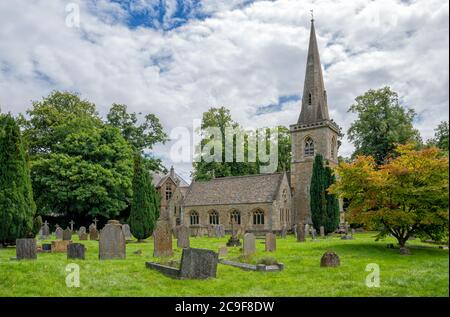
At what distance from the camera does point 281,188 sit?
38.0 metres

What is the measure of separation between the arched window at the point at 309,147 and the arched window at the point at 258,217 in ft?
28.6

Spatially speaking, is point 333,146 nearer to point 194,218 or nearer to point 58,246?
point 194,218

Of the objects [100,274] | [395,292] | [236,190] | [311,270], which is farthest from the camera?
[236,190]

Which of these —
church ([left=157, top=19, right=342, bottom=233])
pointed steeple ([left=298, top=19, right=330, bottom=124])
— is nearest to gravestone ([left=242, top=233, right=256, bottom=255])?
church ([left=157, top=19, right=342, bottom=233])

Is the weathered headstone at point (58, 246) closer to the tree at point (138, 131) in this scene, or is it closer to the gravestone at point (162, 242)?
the gravestone at point (162, 242)

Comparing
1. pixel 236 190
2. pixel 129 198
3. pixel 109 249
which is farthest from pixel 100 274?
pixel 236 190

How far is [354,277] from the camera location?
9.71 m

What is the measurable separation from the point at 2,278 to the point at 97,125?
32718 mm

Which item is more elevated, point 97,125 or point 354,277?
point 97,125

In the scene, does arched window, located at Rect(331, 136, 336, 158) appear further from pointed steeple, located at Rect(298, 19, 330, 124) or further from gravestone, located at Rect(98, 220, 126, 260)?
gravestone, located at Rect(98, 220, 126, 260)

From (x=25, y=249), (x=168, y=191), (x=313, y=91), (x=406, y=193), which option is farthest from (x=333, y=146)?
(x=25, y=249)

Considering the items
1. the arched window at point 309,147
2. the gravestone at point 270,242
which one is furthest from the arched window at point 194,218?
the gravestone at point 270,242

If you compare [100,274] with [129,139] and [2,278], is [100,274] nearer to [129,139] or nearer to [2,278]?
[2,278]

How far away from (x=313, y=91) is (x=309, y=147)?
6.20 metres
